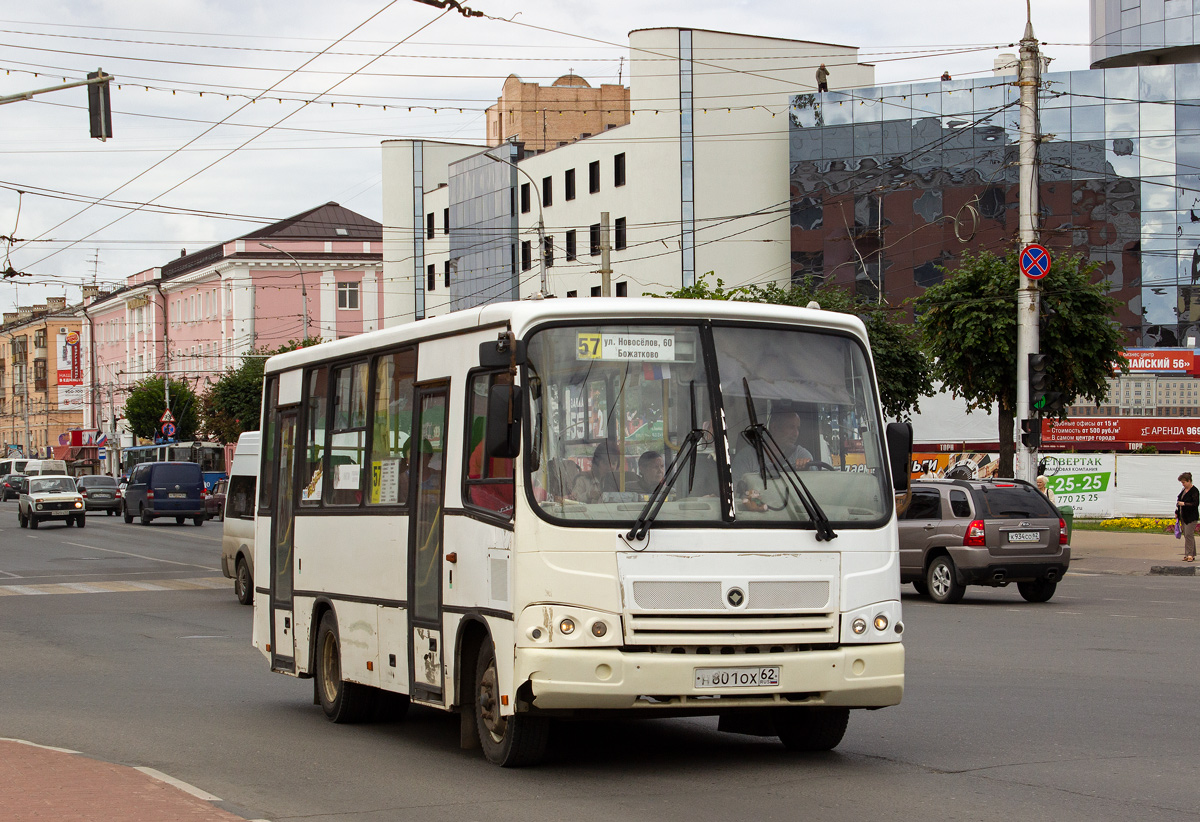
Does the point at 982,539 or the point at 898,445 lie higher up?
the point at 898,445

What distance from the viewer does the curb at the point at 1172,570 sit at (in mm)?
27719

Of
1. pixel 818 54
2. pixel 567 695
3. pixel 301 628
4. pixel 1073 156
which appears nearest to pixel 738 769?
pixel 567 695

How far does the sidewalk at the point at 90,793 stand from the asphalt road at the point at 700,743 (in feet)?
1.16

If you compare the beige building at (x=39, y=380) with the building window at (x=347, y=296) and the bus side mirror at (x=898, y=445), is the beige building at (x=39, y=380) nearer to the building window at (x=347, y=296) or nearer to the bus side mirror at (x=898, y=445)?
the building window at (x=347, y=296)

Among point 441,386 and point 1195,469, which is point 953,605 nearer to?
point 441,386

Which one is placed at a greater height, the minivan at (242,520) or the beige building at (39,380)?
the beige building at (39,380)

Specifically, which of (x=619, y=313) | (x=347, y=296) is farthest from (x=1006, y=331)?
(x=347, y=296)

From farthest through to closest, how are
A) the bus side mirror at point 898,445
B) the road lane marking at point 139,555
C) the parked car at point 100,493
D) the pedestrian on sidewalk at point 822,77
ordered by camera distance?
the pedestrian on sidewalk at point 822,77
the parked car at point 100,493
the road lane marking at point 139,555
the bus side mirror at point 898,445

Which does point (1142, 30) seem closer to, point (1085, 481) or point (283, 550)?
point (1085, 481)

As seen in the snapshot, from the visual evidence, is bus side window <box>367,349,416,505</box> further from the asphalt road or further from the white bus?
the asphalt road

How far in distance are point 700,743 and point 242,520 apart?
15039 millimetres

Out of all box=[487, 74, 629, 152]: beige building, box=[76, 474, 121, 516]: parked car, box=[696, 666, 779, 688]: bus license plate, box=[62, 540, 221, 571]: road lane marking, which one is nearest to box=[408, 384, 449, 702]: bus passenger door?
box=[696, 666, 779, 688]: bus license plate

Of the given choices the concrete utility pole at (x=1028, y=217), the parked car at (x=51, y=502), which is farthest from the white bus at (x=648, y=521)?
the parked car at (x=51, y=502)

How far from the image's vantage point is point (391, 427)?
1027 cm
